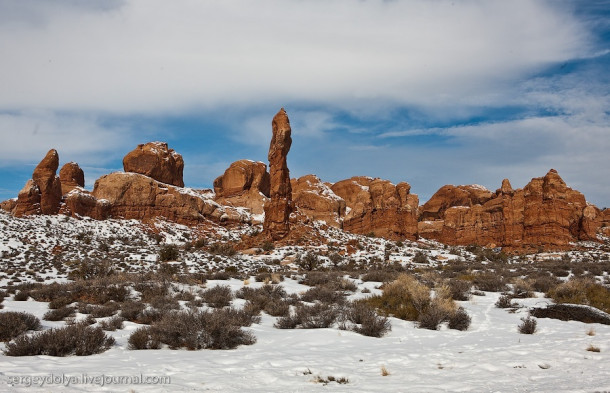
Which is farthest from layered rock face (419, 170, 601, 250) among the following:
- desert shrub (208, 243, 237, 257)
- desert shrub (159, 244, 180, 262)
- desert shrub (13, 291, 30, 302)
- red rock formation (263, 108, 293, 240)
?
desert shrub (13, 291, 30, 302)

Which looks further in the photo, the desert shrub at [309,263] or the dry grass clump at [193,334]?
the desert shrub at [309,263]

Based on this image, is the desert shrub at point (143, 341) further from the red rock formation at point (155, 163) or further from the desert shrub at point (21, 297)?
the red rock formation at point (155, 163)

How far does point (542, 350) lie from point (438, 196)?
99.4 metres

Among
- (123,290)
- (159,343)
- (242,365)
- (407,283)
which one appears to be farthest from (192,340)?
(407,283)

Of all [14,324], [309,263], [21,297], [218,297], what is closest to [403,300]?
[218,297]

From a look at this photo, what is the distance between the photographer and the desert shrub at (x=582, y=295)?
13017mm

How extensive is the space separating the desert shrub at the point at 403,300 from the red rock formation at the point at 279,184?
102 feet

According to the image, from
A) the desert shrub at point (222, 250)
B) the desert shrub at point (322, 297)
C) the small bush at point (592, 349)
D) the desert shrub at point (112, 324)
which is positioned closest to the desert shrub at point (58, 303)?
the desert shrub at point (112, 324)

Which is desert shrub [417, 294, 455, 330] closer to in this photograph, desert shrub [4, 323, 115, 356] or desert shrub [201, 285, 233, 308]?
desert shrub [201, 285, 233, 308]

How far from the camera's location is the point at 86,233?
44.3 metres

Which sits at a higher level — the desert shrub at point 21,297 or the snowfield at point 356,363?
the desert shrub at point 21,297

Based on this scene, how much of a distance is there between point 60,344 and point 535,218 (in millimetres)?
66874

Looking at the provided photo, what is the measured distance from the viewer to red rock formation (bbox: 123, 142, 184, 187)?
59.6 metres

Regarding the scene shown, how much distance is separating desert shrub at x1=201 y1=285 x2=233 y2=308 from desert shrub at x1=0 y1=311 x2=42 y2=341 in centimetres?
490
